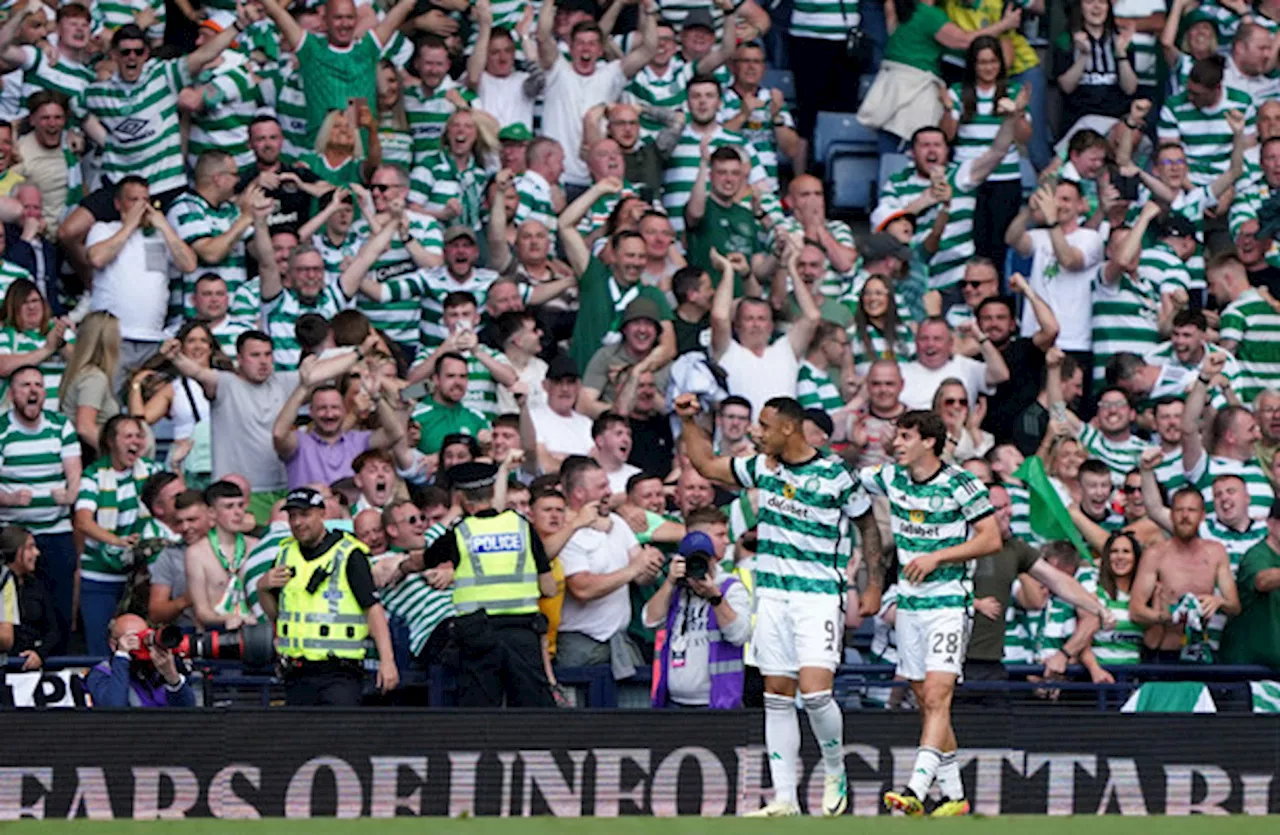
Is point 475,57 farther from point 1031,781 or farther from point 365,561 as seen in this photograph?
point 1031,781

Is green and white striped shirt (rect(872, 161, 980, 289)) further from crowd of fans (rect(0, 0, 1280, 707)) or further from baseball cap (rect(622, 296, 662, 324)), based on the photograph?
baseball cap (rect(622, 296, 662, 324))

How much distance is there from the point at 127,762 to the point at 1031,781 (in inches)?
183

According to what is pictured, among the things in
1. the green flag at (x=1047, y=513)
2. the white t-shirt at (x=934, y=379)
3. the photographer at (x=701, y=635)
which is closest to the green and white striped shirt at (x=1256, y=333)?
the white t-shirt at (x=934, y=379)

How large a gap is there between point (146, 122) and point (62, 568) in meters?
3.74

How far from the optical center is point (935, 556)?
12336 millimetres

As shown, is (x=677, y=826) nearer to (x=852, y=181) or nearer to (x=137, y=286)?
(x=137, y=286)

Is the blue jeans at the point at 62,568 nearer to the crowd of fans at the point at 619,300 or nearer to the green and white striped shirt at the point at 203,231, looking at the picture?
the crowd of fans at the point at 619,300

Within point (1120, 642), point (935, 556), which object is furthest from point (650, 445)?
point (935, 556)

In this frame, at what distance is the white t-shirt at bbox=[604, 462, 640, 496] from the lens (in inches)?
619

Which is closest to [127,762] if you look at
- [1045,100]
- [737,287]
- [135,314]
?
[135,314]

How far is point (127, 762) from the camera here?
13.4 metres

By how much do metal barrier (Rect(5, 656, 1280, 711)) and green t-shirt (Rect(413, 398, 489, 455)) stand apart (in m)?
1.97

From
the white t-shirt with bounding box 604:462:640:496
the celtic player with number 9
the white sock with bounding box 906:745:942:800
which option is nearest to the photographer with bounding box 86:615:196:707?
the white t-shirt with bounding box 604:462:640:496

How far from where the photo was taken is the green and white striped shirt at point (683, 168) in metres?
18.8
